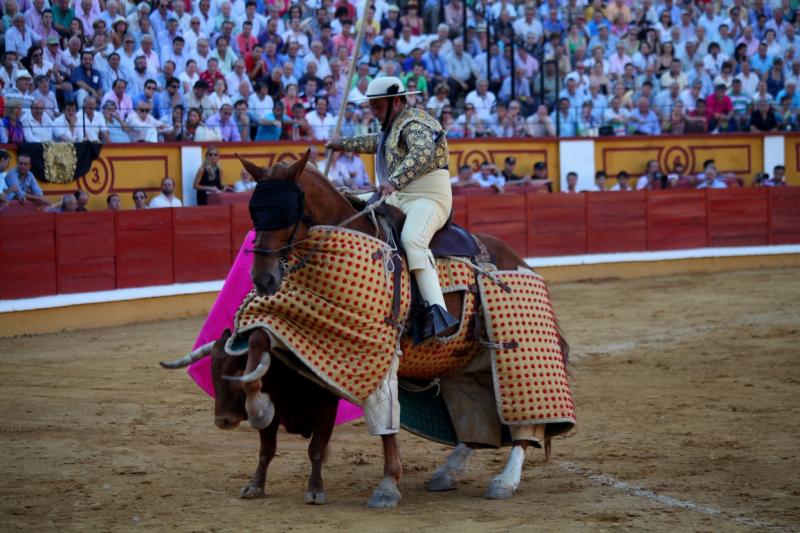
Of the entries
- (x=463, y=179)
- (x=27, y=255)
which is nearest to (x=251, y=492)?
(x=27, y=255)

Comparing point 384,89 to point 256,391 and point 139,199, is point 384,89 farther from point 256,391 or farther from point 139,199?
point 139,199

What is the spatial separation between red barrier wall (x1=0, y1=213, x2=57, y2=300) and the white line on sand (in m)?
6.30

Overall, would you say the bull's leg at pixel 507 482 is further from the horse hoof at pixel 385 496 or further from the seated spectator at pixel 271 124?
the seated spectator at pixel 271 124

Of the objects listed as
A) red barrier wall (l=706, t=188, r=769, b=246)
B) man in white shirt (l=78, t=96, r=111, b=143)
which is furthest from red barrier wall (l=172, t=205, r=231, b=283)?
red barrier wall (l=706, t=188, r=769, b=246)

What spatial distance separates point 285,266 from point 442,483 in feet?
4.63

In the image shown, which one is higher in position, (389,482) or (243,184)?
(243,184)

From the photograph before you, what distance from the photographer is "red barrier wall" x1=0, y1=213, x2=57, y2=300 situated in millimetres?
10562

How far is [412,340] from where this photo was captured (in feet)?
17.4

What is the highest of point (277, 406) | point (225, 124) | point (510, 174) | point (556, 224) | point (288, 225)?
point (225, 124)

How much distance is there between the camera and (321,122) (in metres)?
13.2

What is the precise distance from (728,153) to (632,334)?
23.8ft

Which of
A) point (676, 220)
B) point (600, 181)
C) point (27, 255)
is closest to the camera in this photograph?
point (27, 255)

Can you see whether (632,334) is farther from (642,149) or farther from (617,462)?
(642,149)

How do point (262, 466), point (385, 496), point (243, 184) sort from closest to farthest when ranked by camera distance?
point (385, 496), point (262, 466), point (243, 184)
